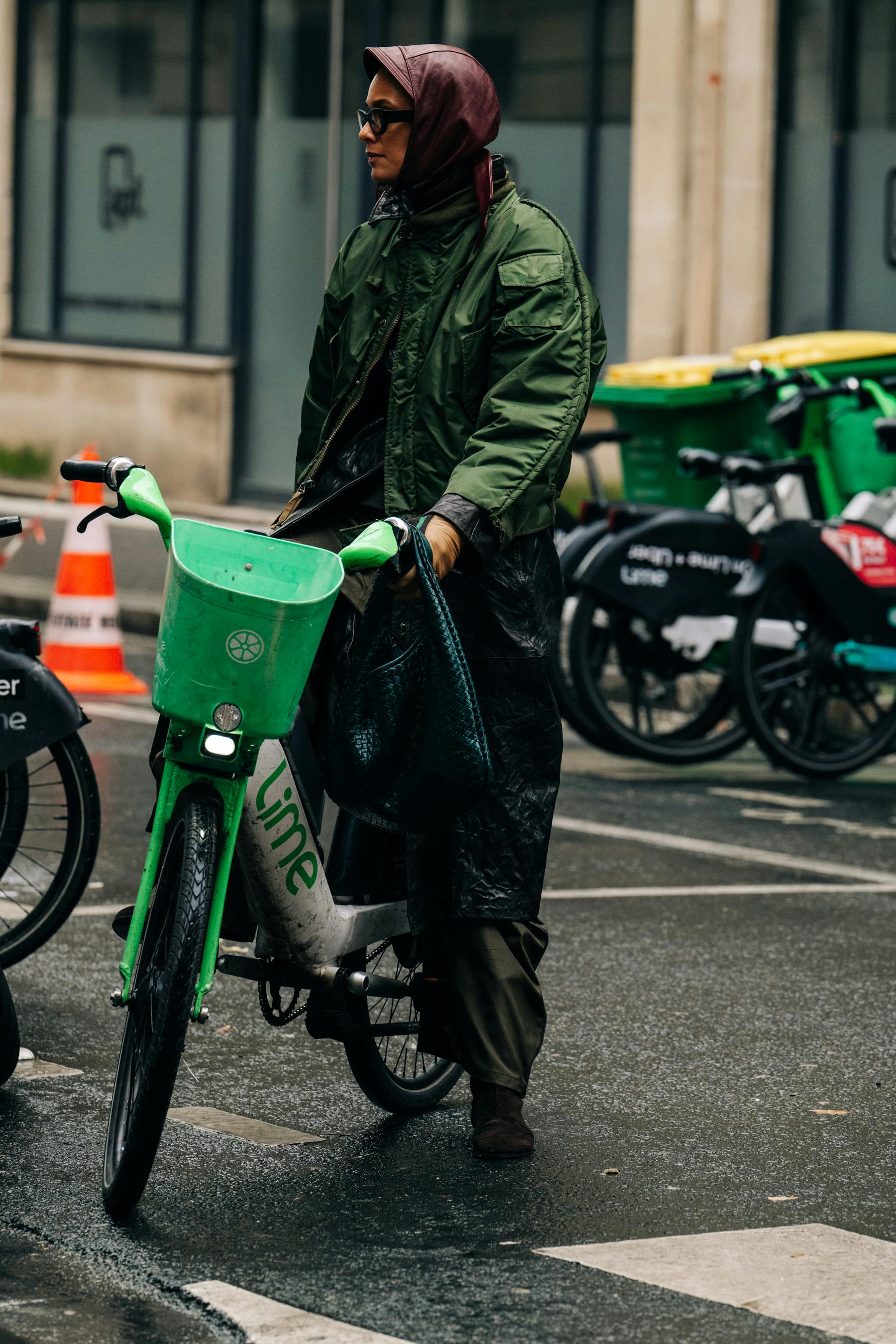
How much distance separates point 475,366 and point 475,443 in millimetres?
177

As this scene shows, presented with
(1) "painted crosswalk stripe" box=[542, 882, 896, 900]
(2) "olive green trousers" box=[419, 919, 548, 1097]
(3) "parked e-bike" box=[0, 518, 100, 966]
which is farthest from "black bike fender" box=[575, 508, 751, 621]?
(2) "olive green trousers" box=[419, 919, 548, 1097]

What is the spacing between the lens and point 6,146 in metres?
18.4

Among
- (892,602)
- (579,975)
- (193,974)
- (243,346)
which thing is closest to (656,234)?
(243,346)

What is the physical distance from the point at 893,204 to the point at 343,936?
999 centimetres

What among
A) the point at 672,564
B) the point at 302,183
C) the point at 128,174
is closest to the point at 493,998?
the point at 672,564

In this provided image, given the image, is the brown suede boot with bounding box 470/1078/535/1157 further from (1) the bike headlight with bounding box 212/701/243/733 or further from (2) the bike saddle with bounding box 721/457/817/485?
(2) the bike saddle with bounding box 721/457/817/485

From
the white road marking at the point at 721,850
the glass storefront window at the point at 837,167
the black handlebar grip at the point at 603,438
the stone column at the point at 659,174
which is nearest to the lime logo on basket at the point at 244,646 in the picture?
the white road marking at the point at 721,850

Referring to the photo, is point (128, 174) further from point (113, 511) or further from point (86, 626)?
point (113, 511)

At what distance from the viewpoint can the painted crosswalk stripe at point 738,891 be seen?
24.3ft

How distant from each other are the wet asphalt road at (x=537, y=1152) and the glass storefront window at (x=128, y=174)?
10490 millimetres

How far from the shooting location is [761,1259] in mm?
4102

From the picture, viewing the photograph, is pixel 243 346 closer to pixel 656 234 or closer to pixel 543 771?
pixel 656 234

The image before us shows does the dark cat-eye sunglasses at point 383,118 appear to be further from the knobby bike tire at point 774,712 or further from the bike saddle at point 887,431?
the bike saddle at point 887,431

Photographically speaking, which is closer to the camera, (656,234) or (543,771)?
(543,771)
